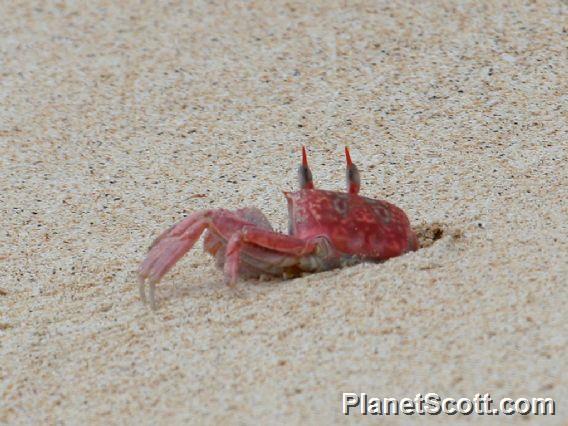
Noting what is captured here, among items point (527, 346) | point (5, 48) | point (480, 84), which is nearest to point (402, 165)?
point (480, 84)

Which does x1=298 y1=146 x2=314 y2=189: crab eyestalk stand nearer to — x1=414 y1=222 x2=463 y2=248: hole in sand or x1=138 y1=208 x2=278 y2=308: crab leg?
x1=138 y1=208 x2=278 y2=308: crab leg

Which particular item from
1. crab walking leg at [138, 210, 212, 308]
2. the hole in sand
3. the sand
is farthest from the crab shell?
crab walking leg at [138, 210, 212, 308]

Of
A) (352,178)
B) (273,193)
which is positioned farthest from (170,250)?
(273,193)

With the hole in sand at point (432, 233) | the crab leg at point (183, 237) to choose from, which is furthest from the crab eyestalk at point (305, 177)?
the hole in sand at point (432, 233)

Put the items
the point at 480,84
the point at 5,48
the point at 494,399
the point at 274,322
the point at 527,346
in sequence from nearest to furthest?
the point at 494,399 < the point at 527,346 < the point at 274,322 < the point at 480,84 < the point at 5,48

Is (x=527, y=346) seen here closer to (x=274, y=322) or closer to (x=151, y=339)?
(x=274, y=322)

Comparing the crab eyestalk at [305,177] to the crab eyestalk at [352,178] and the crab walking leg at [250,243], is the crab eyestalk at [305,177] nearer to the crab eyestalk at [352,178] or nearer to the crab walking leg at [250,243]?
the crab eyestalk at [352,178]
